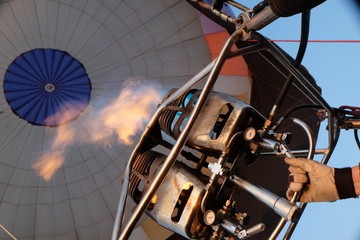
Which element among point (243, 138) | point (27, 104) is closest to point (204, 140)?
point (243, 138)

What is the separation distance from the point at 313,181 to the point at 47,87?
464 cm

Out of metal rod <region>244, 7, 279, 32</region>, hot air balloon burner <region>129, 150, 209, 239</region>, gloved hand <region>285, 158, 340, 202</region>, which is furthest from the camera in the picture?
hot air balloon burner <region>129, 150, 209, 239</region>

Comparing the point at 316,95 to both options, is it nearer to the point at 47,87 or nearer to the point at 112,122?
the point at 112,122

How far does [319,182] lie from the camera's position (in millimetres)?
1929

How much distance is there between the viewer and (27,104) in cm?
577

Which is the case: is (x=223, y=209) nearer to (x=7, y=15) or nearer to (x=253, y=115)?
(x=253, y=115)

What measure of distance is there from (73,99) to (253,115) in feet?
12.6

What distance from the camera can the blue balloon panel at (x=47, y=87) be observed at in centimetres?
574

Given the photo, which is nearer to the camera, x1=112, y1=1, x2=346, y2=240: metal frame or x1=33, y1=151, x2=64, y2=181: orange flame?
x1=112, y1=1, x2=346, y2=240: metal frame

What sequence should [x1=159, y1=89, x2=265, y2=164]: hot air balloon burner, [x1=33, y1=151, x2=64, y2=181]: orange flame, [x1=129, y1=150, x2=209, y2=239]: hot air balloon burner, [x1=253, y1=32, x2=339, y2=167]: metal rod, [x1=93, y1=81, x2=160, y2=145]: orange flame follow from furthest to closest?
1. [x1=93, y1=81, x2=160, y2=145]: orange flame
2. [x1=33, y1=151, x2=64, y2=181]: orange flame
3. [x1=159, y1=89, x2=265, y2=164]: hot air balloon burner
4. [x1=129, y1=150, x2=209, y2=239]: hot air balloon burner
5. [x1=253, y1=32, x2=339, y2=167]: metal rod

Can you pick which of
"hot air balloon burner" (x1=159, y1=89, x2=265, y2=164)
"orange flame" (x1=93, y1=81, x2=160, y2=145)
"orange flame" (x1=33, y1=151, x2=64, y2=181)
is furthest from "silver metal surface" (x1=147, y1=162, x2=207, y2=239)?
"orange flame" (x1=33, y1=151, x2=64, y2=181)

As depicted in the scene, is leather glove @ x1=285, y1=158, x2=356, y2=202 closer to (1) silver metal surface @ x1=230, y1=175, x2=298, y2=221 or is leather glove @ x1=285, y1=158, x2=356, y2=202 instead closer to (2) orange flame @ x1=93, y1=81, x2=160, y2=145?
(1) silver metal surface @ x1=230, y1=175, x2=298, y2=221

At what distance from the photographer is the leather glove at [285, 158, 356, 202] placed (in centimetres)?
180

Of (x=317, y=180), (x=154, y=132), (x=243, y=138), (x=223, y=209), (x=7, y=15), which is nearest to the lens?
(x=317, y=180)
